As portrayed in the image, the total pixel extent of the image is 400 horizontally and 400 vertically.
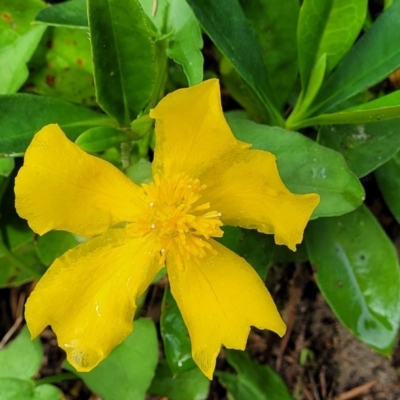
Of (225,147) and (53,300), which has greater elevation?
(225,147)

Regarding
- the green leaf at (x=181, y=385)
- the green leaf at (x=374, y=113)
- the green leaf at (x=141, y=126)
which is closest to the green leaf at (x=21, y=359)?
the green leaf at (x=181, y=385)

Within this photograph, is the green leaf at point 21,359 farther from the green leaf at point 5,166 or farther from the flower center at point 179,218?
the flower center at point 179,218

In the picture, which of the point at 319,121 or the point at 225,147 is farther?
the point at 319,121

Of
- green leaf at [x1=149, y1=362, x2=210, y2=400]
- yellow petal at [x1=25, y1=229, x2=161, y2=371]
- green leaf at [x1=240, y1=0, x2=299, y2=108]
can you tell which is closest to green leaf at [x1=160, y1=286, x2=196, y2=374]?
green leaf at [x1=149, y1=362, x2=210, y2=400]

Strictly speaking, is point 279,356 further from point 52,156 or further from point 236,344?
point 52,156

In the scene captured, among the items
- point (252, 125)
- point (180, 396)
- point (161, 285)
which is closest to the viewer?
point (252, 125)

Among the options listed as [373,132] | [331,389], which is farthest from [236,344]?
[331,389]

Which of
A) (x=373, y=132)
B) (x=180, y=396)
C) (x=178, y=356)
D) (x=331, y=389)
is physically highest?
(x=373, y=132)

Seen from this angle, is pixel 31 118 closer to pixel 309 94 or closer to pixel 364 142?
pixel 309 94
